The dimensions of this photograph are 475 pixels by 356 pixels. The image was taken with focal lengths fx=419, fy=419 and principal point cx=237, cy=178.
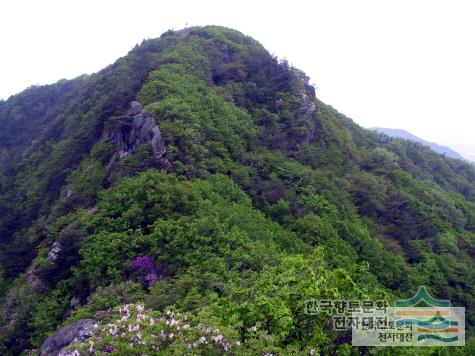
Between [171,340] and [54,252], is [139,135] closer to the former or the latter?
[54,252]

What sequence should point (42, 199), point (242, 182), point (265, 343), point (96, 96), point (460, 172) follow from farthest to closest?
1. point (460, 172)
2. point (96, 96)
3. point (42, 199)
4. point (242, 182)
5. point (265, 343)

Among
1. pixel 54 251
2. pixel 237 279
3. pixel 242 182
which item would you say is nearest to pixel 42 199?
pixel 54 251

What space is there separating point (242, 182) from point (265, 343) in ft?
52.5

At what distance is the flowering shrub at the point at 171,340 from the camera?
8.70m

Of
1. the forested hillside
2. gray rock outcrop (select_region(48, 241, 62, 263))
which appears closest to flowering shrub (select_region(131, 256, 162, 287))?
the forested hillside

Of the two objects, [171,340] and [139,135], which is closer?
[171,340]

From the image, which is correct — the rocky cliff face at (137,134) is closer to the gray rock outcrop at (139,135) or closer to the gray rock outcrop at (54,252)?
the gray rock outcrop at (139,135)

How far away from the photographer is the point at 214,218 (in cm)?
A: 1717

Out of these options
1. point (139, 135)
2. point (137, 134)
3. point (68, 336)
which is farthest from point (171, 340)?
point (137, 134)

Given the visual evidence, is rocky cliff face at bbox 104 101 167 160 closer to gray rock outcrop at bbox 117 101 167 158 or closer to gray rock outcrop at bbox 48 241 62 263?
gray rock outcrop at bbox 117 101 167 158

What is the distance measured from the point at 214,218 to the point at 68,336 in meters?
7.42

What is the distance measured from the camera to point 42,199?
3044 centimetres

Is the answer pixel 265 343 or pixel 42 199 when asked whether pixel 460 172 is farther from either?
pixel 265 343

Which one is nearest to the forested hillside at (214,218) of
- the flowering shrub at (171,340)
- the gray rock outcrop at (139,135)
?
the flowering shrub at (171,340)
